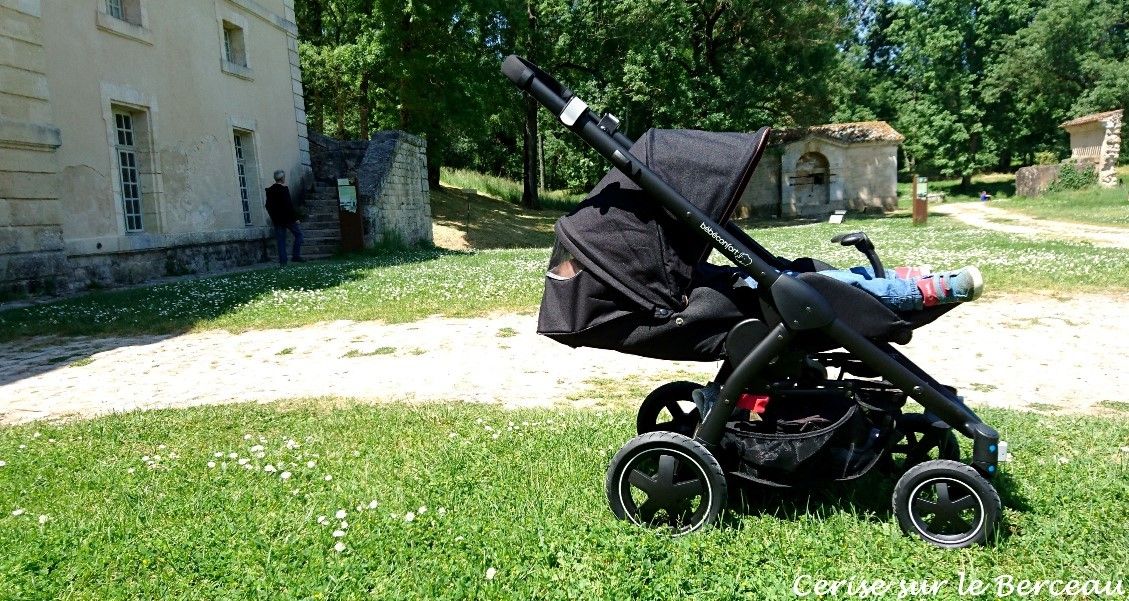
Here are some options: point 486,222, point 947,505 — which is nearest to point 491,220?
point 486,222

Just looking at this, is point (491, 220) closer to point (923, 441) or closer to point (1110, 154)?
point (1110, 154)

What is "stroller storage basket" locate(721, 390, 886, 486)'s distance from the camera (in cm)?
324

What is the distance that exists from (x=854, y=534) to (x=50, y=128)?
14425 mm

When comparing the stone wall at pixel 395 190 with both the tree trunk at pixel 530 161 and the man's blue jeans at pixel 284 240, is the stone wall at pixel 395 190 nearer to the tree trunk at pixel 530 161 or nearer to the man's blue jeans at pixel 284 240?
the man's blue jeans at pixel 284 240

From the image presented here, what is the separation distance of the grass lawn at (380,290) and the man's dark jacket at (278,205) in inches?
117

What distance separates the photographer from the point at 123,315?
1070 centimetres

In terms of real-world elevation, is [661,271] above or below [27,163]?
below

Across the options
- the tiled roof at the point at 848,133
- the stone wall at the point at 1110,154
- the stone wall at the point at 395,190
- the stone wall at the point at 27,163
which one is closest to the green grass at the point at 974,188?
the stone wall at the point at 1110,154

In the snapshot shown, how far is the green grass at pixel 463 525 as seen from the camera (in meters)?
3.04

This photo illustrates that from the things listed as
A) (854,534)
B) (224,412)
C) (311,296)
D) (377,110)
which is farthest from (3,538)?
(377,110)

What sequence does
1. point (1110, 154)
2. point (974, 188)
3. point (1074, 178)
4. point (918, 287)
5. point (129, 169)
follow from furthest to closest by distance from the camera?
point (974, 188)
point (1074, 178)
point (1110, 154)
point (129, 169)
point (918, 287)

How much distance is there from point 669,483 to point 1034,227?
83.1 ft

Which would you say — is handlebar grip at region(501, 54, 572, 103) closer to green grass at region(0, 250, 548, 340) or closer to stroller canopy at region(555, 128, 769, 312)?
stroller canopy at region(555, 128, 769, 312)

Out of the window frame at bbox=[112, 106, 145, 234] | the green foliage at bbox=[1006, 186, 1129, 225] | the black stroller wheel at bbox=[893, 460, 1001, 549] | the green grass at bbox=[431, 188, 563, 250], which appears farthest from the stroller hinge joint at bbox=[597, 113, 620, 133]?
the green grass at bbox=[431, 188, 563, 250]
